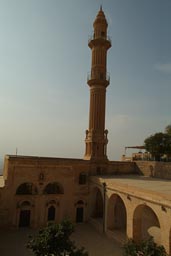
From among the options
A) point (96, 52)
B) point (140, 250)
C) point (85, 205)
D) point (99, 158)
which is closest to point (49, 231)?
point (140, 250)

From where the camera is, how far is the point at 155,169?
26.3m

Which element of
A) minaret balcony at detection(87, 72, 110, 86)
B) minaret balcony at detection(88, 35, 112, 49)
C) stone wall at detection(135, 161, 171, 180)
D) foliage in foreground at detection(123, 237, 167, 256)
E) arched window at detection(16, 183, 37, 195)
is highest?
minaret balcony at detection(88, 35, 112, 49)

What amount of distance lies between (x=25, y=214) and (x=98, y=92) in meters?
16.5

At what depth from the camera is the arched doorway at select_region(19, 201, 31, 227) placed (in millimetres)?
22597

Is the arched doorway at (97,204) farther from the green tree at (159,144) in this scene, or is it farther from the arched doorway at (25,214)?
the green tree at (159,144)

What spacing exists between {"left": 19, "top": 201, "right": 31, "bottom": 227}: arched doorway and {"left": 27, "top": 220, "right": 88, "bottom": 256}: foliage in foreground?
10687mm

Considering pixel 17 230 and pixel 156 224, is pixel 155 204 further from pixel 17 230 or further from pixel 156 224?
pixel 17 230

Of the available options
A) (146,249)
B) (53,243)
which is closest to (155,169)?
(146,249)

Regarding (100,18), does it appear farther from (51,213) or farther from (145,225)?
(145,225)

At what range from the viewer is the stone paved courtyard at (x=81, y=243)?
54.0 feet

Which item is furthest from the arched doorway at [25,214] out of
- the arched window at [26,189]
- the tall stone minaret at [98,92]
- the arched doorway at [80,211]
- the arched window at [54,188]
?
the tall stone minaret at [98,92]

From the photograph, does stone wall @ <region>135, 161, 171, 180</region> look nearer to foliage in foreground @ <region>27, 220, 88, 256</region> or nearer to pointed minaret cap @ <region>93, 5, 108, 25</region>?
foliage in foreground @ <region>27, 220, 88, 256</region>

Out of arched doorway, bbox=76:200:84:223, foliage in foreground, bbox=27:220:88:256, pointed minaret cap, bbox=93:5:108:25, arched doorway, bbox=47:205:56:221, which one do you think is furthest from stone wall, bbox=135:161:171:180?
pointed minaret cap, bbox=93:5:108:25

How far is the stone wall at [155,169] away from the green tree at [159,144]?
176 inches
